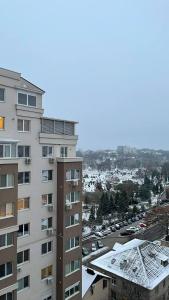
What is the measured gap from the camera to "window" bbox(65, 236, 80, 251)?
18.1 meters

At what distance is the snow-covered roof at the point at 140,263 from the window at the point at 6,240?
15.1 meters

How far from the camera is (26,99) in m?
16.5

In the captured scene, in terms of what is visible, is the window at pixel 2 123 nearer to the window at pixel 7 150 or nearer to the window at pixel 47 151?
the window at pixel 7 150

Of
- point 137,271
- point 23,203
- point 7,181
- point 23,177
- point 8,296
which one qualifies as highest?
point 23,177

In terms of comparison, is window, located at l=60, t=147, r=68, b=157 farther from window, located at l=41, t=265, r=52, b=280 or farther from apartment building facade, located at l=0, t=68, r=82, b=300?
window, located at l=41, t=265, r=52, b=280

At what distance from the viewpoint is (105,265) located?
2936 cm

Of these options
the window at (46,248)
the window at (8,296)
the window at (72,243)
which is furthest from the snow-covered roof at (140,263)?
the window at (8,296)

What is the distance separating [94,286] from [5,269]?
35.2 feet

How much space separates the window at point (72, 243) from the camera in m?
18.1

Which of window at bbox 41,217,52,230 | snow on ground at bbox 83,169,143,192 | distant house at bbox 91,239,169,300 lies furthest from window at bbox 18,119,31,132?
snow on ground at bbox 83,169,143,192

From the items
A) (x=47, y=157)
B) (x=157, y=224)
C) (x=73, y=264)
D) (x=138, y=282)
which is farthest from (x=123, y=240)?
(x=47, y=157)

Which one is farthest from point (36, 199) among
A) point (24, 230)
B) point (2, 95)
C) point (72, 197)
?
point (2, 95)

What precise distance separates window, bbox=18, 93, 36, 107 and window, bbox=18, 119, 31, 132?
831 mm

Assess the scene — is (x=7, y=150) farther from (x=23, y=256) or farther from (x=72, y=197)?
(x=23, y=256)
